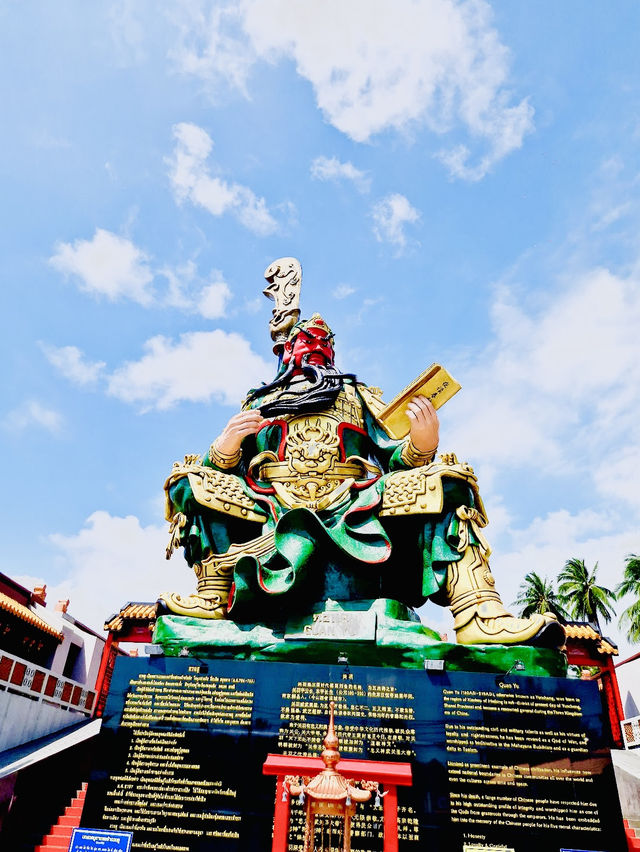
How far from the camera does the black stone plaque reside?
14.1 ft

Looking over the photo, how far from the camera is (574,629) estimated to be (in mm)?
14484

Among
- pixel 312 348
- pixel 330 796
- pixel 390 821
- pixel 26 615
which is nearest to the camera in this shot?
pixel 330 796

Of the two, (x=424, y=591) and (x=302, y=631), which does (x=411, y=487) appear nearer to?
(x=424, y=591)

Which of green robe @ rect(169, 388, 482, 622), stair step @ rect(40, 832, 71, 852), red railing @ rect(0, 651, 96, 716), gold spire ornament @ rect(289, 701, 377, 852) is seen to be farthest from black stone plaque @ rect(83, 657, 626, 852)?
red railing @ rect(0, 651, 96, 716)

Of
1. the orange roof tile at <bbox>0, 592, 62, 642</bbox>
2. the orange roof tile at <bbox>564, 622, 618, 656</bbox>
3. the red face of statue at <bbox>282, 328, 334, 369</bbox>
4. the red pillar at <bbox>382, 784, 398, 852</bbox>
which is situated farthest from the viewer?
the orange roof tile at <bbox>564, 622, 618, 656</bbox>

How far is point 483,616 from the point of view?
5.46 metres

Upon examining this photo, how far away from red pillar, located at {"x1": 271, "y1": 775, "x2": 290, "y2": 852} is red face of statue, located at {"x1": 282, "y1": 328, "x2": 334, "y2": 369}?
218 inches

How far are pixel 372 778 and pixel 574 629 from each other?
1291cm

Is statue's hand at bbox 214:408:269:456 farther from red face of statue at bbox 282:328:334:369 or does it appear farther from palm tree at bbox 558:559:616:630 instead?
palm tree at bbox 558:559:616:630

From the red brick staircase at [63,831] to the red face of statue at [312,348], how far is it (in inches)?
214

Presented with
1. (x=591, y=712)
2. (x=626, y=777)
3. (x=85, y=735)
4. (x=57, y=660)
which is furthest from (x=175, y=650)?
(x=57, y=660)

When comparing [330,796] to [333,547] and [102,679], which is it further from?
[102,679]

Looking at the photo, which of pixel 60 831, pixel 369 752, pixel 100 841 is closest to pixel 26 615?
pixel 60 831

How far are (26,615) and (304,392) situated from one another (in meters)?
8.49
